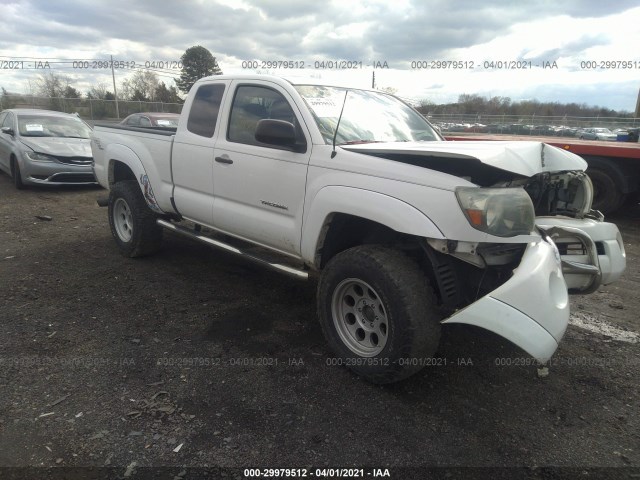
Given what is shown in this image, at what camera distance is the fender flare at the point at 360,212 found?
263cm

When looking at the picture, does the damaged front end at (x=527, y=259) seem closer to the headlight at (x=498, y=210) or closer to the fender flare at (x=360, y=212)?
the headlight at (x=498, y=210)

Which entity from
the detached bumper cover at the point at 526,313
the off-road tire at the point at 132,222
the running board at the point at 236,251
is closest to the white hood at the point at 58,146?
the off-road tire at the point at 132,222

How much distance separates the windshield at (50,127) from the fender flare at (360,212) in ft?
29.7

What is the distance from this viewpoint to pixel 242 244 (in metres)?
4.46

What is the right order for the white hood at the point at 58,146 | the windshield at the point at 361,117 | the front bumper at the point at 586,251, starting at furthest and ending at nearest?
the white hood at the point at 58,146 → the windshield at the point at 361,117 → the front bumper at the point at 586,251

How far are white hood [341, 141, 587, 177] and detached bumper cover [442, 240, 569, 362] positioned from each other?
638 mm

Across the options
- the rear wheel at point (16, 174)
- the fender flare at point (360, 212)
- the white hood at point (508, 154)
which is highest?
the white hood at point (508, 154)

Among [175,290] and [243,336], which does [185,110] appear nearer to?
[175,290]

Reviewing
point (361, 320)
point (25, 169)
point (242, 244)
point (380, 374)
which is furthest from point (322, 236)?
point (25, 169)

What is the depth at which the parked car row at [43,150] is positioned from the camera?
9172 millimetres

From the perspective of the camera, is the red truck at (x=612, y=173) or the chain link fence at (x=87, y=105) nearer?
the red truck at (x=612, y=173)

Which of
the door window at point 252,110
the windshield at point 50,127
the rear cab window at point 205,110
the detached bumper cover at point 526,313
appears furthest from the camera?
the windshield at point 50,127

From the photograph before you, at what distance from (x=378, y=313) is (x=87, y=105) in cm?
3303

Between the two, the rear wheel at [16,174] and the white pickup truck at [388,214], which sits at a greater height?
the white pickup truck at [388,214]
